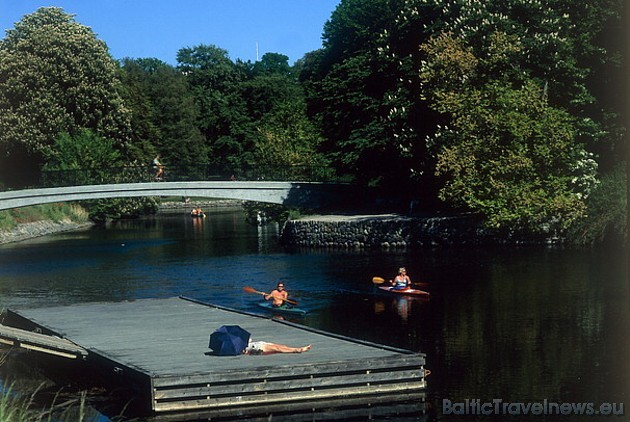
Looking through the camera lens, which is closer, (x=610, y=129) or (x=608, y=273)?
(x=608, y=273)

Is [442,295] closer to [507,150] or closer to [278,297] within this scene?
[278,297]

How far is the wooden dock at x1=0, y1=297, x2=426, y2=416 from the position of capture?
2394cm

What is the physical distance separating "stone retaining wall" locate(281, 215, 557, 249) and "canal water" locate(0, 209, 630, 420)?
143 centimetres

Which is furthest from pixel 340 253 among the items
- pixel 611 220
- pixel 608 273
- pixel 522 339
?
pixel 522 339

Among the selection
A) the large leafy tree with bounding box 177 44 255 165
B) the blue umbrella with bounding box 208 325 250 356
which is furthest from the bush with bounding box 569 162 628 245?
the large leafy tree with bounding box 177 44 255 165

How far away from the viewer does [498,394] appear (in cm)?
2583

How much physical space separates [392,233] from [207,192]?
14.1 metres

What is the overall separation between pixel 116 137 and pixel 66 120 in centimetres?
694

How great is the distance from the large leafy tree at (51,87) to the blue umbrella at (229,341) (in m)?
68.1

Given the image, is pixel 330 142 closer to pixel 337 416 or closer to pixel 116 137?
pixel 116 137

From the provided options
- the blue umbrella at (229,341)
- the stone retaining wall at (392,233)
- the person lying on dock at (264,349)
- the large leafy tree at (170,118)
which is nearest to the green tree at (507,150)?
the stone retaining wall at (392,233)

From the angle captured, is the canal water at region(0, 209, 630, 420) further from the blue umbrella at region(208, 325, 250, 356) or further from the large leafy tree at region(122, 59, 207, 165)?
the large leafy tree at region(122, 59, 207, 165)

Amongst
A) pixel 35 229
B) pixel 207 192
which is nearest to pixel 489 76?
pixel 207 192

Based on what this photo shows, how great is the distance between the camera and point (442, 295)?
147 ft
